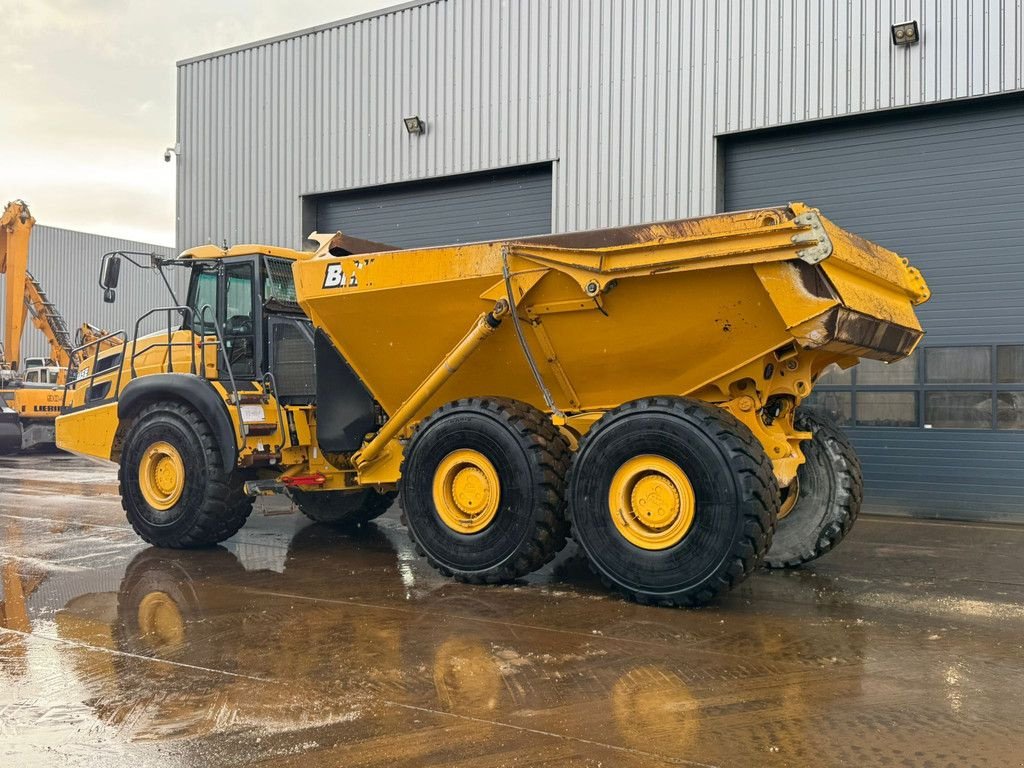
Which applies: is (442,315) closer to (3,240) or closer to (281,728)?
(281,728)

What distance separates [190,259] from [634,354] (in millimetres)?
4389

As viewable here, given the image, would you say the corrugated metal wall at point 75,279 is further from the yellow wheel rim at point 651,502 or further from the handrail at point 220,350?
the yellow wheel rim at point 651,502

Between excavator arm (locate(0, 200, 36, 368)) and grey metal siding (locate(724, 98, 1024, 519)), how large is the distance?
16114 mm

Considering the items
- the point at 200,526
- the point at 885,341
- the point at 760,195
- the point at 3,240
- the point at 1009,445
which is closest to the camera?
the point at 885,341

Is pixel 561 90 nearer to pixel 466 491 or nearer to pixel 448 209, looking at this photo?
pixel 448 209

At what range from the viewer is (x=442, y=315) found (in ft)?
22.6

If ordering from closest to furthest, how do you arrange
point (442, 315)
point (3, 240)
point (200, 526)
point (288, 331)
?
point (442, 315) → point (200, 526) → point (288, 331) → point (3, 240)

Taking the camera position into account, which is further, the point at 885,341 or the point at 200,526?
the point at 200,526

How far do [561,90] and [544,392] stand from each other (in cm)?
726

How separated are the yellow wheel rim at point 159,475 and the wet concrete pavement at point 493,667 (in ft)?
2.16

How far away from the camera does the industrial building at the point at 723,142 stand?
34.2 feet

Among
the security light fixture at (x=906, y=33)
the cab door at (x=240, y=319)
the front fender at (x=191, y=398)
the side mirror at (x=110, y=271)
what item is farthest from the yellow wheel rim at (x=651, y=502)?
the security light fixture at (x=906, y=33)

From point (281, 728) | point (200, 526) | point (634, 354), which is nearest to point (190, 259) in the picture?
point (200, 526)

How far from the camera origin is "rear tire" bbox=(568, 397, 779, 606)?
5594 millimetres
